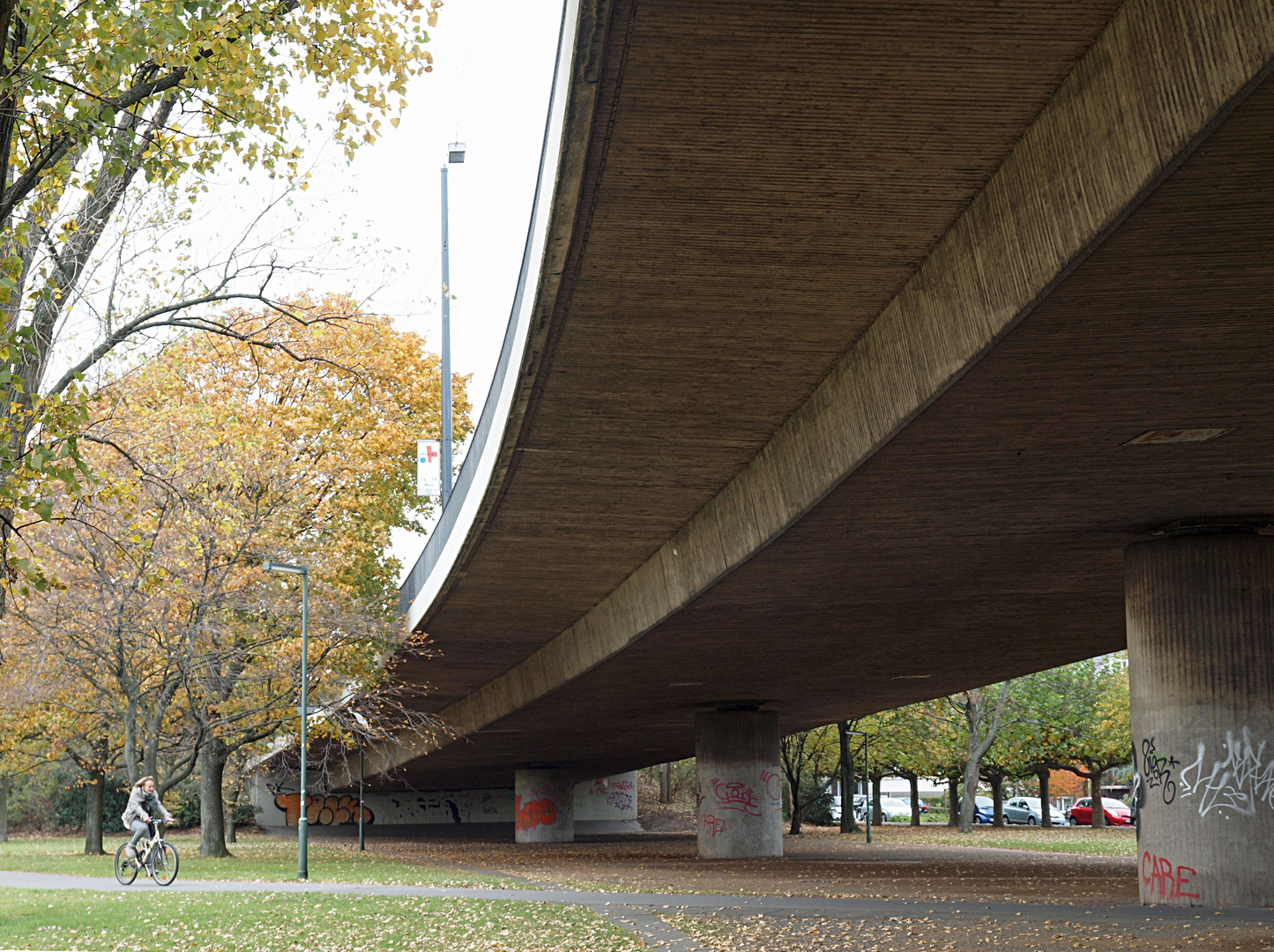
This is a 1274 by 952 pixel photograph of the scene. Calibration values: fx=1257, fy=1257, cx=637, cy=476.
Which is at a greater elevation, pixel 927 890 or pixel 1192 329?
pixel 1192 329

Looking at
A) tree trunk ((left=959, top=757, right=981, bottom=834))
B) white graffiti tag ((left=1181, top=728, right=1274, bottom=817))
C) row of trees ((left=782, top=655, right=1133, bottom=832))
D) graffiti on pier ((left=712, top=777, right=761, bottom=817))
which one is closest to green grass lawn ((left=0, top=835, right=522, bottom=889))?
graffiti on pier ((left=712, top=777, right=761, bottom=817))

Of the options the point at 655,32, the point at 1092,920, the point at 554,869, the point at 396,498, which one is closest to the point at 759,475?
the point at 1092,920

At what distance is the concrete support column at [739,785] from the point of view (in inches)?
1164

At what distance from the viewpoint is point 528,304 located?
10.4 m

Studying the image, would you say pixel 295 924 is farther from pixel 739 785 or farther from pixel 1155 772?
pixel 739 785

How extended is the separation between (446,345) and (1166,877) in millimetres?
26420

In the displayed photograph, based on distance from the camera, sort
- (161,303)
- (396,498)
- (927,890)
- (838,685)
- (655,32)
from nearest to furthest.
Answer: (655,32) < (161,303) < (927,890) < (838,685) < (396,498)

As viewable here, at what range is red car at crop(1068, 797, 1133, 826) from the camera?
56281mm

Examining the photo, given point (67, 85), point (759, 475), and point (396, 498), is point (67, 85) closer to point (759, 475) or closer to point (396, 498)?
point (759, 475)

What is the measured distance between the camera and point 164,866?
19406 mm

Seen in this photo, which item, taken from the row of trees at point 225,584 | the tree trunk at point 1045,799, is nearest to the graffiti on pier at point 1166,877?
the row of trees at point 225,584

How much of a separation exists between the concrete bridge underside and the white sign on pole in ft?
49.5

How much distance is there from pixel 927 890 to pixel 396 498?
22409 millimetres

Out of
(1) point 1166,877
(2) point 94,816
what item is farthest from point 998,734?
(1) point 1166,877
